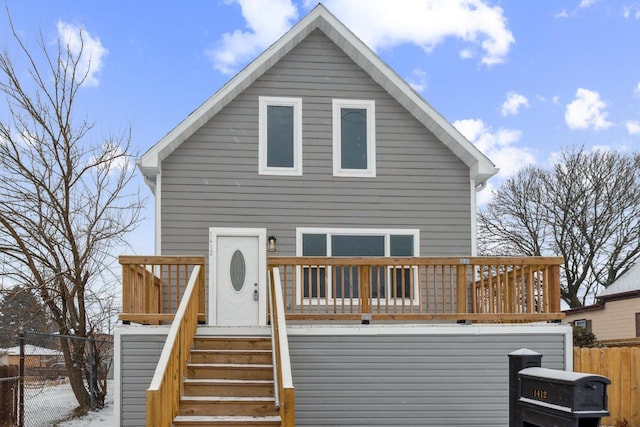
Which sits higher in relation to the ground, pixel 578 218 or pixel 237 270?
pixel 578 218

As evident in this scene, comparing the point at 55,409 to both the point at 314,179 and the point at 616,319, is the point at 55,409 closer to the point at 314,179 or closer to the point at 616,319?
the point at 314,179

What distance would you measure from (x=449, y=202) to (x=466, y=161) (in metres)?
0.79

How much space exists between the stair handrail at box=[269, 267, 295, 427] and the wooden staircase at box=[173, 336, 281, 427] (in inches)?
9.7

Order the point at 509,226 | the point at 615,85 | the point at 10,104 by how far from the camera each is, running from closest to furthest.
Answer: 1. the point at 10,104
2. the point at 615,85
3. the point at 509,226

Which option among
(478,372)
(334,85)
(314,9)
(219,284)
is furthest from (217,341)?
(314,9)

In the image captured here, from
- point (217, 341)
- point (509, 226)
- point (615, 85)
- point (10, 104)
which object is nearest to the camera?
point (217, 341)

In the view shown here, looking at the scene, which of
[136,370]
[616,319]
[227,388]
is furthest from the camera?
[616,319]

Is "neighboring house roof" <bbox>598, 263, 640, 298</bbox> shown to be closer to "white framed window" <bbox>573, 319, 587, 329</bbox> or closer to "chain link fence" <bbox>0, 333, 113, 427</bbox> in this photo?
"white framed window" <bbox>573, 319, 587, 329</bbox>

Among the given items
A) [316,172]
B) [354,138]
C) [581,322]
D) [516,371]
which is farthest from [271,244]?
[581,322]

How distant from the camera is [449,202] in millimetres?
11773

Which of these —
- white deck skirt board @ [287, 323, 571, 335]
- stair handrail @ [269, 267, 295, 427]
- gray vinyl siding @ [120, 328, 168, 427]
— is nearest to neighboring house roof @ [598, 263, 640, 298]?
white deck skirt board @ [287, 323, 571, 335]

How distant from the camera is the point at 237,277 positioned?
→ 11.0m

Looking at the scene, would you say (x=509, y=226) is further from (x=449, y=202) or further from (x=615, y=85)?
(x=449, y=202)

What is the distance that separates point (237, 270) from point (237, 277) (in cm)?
13
